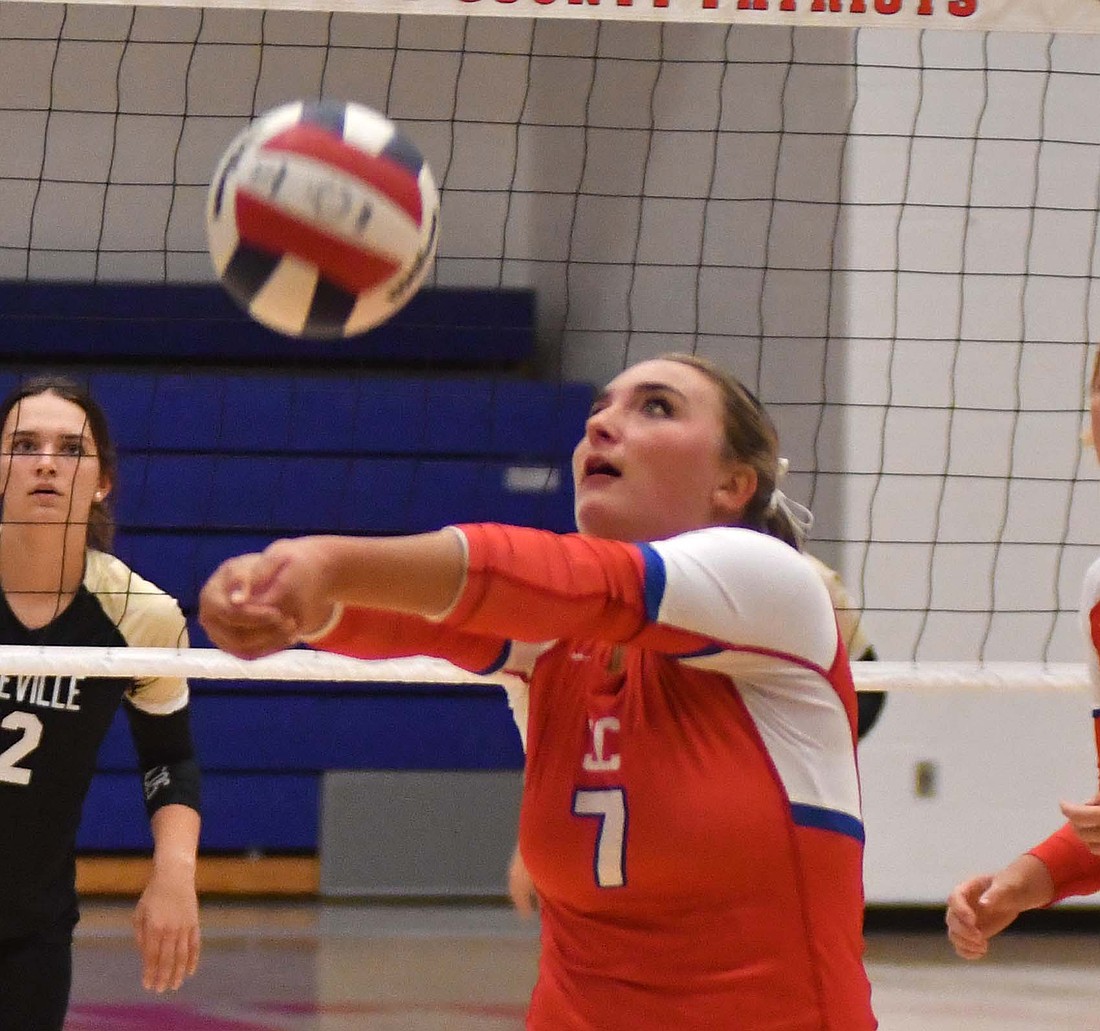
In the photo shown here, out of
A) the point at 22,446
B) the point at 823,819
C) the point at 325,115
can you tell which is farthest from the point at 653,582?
the point at 22,446

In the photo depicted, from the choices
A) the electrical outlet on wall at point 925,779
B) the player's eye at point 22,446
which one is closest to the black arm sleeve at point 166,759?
the player's eye at point 22,446

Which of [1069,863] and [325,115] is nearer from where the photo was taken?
[325,115]

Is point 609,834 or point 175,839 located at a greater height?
point 609,834

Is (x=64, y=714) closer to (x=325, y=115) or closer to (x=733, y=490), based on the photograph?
(x=325, y=115)

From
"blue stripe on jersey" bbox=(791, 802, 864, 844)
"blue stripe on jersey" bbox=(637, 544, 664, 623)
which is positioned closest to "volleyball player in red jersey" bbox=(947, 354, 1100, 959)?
"blue stripe on jersey" bbox=(791, 802, 864, 844)

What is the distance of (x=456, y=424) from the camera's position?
8.02 metres

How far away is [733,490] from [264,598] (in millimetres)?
757

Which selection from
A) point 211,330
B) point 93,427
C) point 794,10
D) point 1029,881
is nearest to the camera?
point 1029,881

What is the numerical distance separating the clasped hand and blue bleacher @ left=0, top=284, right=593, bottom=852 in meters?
6.36

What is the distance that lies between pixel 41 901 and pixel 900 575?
4.31 meters

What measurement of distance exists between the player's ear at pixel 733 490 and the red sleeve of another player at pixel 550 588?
0.37 meters

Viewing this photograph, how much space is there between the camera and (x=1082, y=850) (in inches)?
93.9

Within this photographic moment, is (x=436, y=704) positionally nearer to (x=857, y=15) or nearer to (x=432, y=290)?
(x=432, y=290)

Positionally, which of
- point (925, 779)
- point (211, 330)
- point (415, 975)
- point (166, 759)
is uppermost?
point (211, 330)
